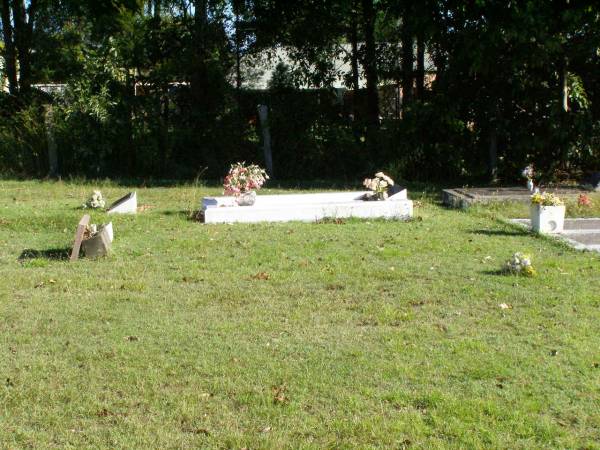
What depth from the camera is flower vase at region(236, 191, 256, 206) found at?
11.6m

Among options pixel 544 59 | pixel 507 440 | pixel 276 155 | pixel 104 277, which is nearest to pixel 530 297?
pixel 507 440

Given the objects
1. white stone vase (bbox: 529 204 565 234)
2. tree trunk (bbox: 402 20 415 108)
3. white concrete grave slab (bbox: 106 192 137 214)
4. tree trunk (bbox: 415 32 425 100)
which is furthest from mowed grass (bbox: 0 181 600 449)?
tree trunk (bbox: 402 20 415 108)

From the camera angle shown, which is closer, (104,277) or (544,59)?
(104,277)

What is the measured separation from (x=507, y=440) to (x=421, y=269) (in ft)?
13.1

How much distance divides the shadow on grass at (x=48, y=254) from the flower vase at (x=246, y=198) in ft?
10.3

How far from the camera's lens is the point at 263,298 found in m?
6.90

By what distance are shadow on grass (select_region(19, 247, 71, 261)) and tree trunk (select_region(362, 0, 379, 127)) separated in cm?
1011

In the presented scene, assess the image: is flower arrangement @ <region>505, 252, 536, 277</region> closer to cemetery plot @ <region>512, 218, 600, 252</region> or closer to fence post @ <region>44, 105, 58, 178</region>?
cemetery plot @ <region>512, 218, 600, 252</region>

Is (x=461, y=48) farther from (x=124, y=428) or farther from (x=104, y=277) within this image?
(x=124, y=428)

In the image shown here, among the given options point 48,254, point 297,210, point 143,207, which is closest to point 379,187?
point 297,210

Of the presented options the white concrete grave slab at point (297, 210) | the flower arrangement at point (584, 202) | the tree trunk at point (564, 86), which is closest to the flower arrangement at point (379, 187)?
the white concrete grave slab at point (297, 210)

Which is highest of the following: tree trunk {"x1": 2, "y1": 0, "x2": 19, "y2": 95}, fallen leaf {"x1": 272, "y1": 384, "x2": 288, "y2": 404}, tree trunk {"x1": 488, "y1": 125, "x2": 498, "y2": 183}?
tree trunk {"x1": 2, "y1": 0, "x2": 19, "y2": 95}

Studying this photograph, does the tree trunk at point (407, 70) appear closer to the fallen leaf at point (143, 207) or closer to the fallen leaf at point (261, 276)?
the fallen leaf at point (143, 207)

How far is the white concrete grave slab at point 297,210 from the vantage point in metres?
11.2
